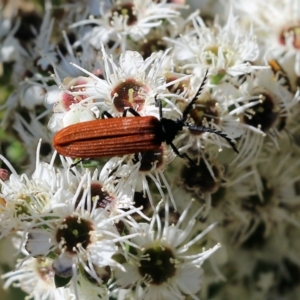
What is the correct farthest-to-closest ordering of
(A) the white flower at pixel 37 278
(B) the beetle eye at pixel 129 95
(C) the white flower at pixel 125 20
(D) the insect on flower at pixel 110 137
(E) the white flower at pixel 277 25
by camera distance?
(E) the white flower at pixel 277 25 < (C) the white flower at pixel 125 20 < (A) the white flower at pixel 37 278 < (B) the beetle eye at pixel 129 95 < (D) the insect on flower at pixel 110 137

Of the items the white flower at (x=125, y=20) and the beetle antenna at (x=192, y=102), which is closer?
the beetle antenna at (x=192, y=102)

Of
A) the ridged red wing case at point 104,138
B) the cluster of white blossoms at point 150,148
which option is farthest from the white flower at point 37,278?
the ridged red wing case at point 104,138

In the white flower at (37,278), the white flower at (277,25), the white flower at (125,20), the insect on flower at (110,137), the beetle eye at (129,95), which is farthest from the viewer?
the white flower at (277,25)

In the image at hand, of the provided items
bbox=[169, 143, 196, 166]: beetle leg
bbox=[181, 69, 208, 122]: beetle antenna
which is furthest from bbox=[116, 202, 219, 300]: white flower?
bbox=[181, 69, 208, 122]: beetle antenna

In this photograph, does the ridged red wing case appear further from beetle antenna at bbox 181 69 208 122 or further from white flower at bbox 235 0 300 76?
white flower at bbox 235 0 300 76

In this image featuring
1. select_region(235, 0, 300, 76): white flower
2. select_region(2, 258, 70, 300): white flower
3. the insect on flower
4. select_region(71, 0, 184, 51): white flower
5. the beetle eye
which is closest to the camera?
the insect on flower

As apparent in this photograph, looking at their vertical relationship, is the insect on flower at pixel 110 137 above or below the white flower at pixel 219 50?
below

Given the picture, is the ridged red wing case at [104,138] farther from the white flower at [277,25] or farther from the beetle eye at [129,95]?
the white flower at [277,25]

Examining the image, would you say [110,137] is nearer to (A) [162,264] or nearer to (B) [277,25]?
(A) [162,264]
